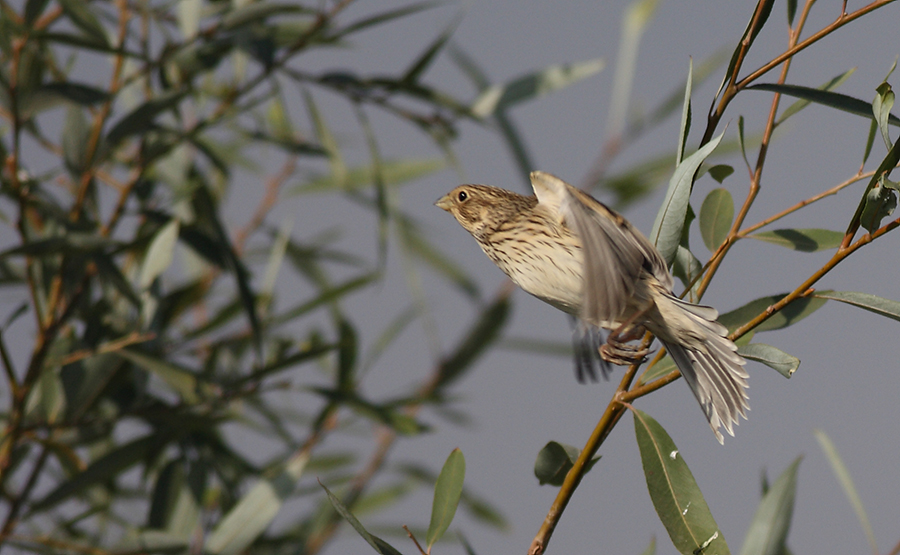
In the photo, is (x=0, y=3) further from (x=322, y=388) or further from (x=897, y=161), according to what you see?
(x=897, y=161)

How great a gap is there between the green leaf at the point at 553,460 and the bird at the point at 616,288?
14 centimetres

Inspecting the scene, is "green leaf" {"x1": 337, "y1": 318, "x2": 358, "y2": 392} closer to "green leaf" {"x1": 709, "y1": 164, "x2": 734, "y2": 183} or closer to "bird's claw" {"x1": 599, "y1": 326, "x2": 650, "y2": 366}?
"bird's claw" {"x1": 599, "y1": 326, "x2": 650, "y2": 366}

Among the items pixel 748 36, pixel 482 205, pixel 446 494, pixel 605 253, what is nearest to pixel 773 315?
pixel 605 253

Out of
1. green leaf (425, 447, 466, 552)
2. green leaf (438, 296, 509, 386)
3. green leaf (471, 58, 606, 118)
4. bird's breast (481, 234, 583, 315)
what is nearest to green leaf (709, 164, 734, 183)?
bird's breast (481, 234, 583, 315)

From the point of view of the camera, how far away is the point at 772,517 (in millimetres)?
1264

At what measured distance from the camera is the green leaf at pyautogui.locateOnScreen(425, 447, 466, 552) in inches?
37.8

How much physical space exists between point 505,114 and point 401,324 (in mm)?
672

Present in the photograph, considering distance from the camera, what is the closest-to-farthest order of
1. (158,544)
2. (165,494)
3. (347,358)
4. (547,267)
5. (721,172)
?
(721,172), (547,267), (158,544), (165,494), (347,358)

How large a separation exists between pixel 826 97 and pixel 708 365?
1.41 feet

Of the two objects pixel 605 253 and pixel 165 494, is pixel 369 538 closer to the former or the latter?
pixel 605 253

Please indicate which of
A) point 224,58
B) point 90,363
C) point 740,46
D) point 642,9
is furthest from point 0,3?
point 642,9

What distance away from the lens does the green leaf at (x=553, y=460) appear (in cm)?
101

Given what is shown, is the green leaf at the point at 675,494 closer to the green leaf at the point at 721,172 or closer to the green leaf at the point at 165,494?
the green leaf at the point at 721,172

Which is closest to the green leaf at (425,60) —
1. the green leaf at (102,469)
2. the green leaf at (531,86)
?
the green leaf at (531,86)
